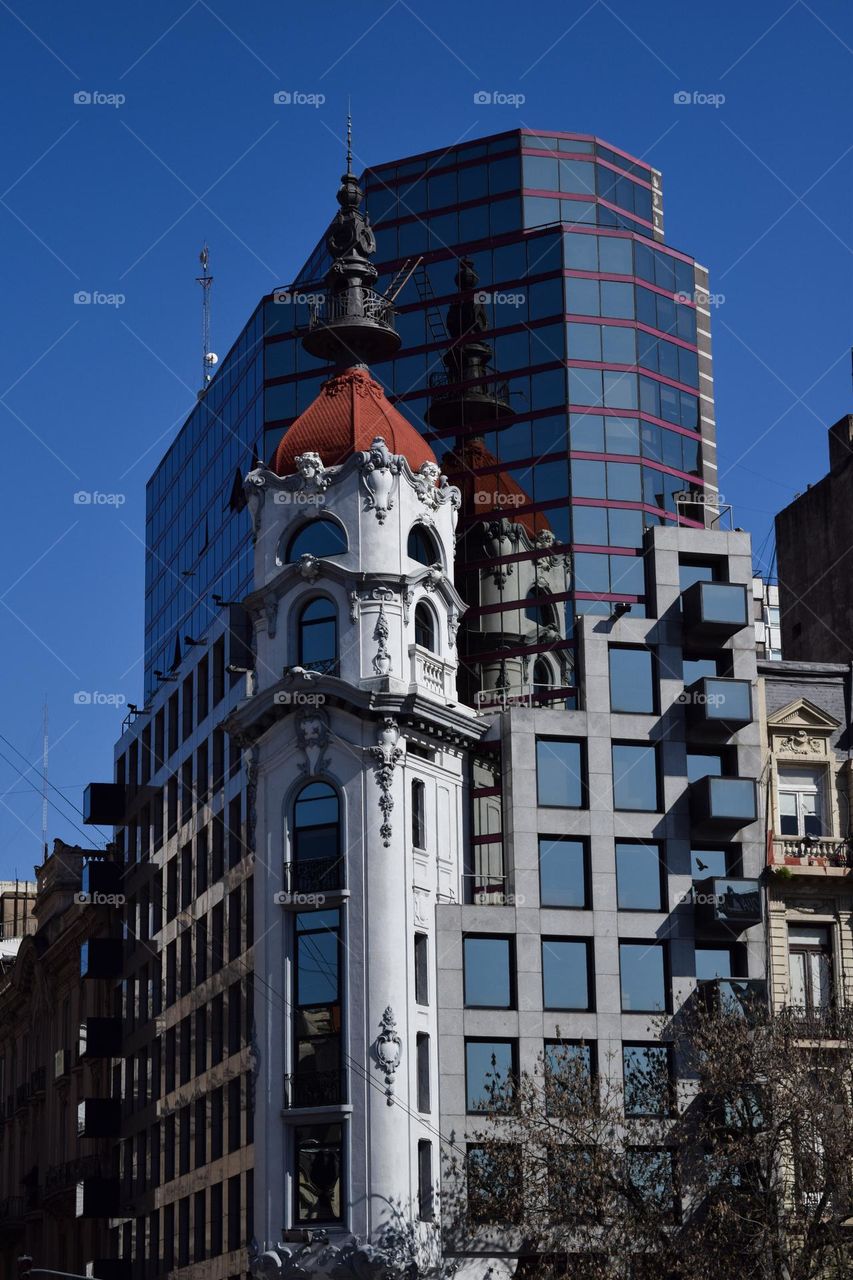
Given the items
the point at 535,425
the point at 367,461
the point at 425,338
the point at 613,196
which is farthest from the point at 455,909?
the point at 613,196

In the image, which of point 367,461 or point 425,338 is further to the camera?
point 425,338

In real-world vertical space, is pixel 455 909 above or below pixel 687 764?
below

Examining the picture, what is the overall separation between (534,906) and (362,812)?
6962 millimetres

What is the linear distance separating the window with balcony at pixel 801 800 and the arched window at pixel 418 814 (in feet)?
41.2

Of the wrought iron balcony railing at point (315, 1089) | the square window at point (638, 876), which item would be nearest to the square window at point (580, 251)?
the square window at point (638, 876)

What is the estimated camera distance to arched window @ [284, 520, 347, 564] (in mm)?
77500

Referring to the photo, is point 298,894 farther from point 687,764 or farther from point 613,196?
point 613,196

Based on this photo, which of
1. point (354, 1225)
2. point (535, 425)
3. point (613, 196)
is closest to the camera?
point (354, 1225)

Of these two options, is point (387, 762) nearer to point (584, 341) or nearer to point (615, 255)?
point (584, 341)

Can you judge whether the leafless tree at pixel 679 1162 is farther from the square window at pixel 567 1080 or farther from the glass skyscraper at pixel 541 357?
the glass skyscraper at pixel 541 357

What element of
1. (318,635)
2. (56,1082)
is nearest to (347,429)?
(318,635)

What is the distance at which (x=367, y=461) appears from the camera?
77312 mm

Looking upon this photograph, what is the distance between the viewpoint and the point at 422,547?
79.4m

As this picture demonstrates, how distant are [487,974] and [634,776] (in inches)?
341
